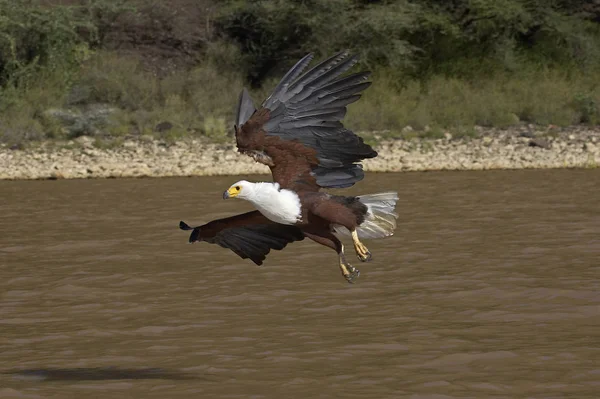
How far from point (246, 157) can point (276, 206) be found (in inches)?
507

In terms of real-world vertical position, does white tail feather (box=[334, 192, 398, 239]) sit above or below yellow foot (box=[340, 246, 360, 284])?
above

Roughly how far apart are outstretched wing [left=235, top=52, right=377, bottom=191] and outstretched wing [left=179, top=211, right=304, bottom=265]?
0.40m

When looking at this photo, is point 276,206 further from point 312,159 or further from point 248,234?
point 248,234

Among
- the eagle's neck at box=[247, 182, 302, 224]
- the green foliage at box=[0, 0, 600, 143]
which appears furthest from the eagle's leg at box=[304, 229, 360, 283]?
the green foliage at box=[0, 0, 600, 143]

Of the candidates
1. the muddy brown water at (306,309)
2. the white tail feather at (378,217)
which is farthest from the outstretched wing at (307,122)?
the muddy brown water at (306,309)

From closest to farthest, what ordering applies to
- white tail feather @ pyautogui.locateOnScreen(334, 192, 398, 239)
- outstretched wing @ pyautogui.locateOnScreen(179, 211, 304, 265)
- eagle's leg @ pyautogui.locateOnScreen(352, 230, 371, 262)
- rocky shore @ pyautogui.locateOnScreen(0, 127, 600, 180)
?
eagle's leg @ pyautogui.locateOnScreen(352, 230, 371, 262), white tail feather @ pyautogui.locateOnScreen(334, 192, 398, 239), outstretched wing @ pyautogui.locateOnScreen(179, 211, 304, 265), rocky shore @ pyautogui.locateOnScreen(0, 127, 600, 180)

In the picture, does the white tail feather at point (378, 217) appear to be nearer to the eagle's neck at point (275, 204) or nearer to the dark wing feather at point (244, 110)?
the eagle's neck at point (275, 204)

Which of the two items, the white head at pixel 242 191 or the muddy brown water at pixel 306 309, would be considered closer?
the white head at pixel 242 191

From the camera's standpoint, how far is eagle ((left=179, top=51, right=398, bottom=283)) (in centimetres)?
639

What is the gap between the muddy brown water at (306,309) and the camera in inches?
277

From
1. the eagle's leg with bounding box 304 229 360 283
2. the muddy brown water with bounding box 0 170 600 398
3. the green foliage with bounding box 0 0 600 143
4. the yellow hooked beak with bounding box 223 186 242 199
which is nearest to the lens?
the yellow hooked beak with bounding box 223 186 242 199

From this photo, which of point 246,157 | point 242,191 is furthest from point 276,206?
point 246,157

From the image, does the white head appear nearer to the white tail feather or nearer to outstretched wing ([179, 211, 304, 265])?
outstretched wing ([179, 211, 304, 265])

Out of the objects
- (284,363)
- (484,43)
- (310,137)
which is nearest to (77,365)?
(284,363)
